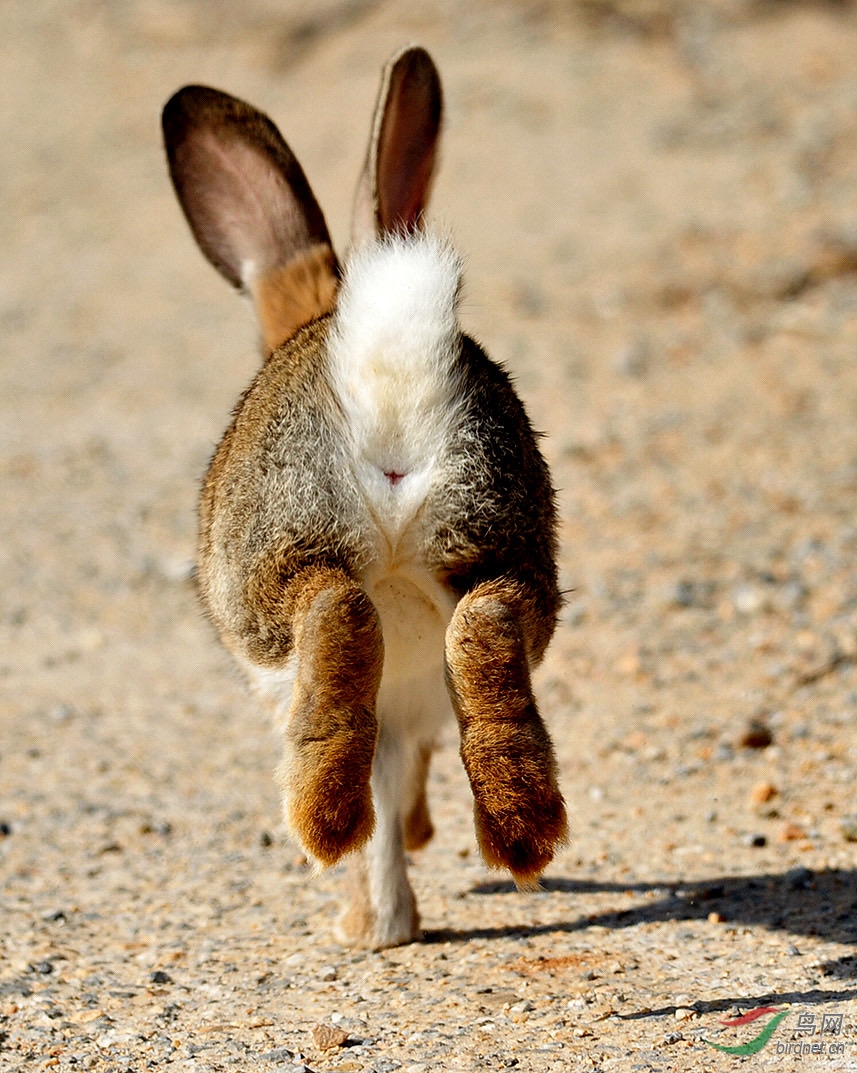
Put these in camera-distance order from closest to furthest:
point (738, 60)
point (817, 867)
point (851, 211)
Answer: point (817, 867) < point (851, 211) < point (738, 60)

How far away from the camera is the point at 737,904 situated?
4.35m

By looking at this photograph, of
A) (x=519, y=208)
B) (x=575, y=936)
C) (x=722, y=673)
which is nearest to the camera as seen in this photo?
(x=575, y=936)

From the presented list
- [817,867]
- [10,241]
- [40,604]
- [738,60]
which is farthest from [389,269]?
[738,60]

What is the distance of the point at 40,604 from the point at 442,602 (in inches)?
163

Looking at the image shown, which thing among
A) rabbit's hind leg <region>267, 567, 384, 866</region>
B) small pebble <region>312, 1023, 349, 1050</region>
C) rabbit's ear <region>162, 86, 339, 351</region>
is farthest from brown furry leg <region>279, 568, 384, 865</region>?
rabbit's ear <region>162, 86, 339, 351</region>

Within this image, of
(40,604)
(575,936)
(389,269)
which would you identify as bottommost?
(575,936)

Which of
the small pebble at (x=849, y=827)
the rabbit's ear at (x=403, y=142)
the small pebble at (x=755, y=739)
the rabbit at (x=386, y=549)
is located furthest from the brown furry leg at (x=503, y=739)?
the small pebble at (x=755, y=739)

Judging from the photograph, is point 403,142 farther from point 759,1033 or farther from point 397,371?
point 759,1033

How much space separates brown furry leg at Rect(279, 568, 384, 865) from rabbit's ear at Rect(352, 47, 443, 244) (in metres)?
1.47

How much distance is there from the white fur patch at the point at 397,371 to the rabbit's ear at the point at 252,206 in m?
1.28

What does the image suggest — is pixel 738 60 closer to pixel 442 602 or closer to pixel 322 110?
pixel 322 110

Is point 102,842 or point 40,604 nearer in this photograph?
point 102,842

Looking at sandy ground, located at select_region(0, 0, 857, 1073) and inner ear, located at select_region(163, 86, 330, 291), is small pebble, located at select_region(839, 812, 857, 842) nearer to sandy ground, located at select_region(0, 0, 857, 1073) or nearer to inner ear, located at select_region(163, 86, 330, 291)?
sandy ground, located at select_region(0, 0, 857, 1073)

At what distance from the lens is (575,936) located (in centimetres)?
420
